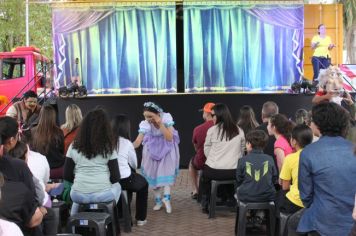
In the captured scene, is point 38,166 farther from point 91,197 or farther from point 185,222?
point 185,222

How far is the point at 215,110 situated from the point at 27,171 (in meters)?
3.64

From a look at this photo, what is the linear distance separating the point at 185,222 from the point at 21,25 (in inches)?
872

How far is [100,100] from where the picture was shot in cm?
1136

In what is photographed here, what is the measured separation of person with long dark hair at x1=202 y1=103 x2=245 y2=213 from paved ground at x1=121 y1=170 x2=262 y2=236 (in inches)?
20.9

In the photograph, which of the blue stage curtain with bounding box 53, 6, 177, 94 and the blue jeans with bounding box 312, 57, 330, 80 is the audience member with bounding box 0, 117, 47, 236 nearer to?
the blue stage curtain with bounding box 53, 6, 177, 94

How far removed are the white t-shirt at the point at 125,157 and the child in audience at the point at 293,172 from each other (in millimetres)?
1968

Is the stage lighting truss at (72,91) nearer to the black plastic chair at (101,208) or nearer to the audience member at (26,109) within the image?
the audience member at (26,109)

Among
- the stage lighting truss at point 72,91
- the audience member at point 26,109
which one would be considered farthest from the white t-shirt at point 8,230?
the stage lighting truss at point 72,91

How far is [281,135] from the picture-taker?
589 centimetres

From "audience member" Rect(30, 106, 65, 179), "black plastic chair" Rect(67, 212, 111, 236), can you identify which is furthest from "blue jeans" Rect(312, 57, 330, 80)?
"black plastic chair" Rect(67, 212, 111, 236)

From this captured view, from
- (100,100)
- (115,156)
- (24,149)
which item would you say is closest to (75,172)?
(115,156)

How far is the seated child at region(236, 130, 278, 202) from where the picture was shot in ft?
18.6

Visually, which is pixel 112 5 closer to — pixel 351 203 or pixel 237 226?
pixel 237 226

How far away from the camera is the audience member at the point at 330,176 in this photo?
136 inches
